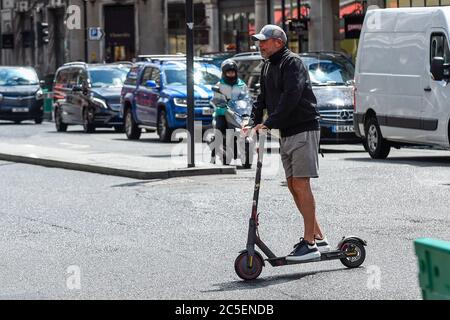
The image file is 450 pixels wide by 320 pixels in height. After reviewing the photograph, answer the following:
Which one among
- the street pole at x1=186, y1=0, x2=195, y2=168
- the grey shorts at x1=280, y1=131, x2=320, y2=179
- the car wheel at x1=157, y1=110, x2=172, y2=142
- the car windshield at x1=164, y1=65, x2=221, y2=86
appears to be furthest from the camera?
the car windshield at x1=164, y1=65, x2=221, y2=86

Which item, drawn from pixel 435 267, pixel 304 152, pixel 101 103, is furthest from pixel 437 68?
pixel 101 103

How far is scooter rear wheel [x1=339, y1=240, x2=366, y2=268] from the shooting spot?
34.0 feet

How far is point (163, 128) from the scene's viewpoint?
30078mm

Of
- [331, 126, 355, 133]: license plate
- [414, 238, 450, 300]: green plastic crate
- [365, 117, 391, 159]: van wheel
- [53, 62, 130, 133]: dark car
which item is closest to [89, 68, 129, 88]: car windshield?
[53, 62, 130, 133]: dark car

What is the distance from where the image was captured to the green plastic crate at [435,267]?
17.6 ft

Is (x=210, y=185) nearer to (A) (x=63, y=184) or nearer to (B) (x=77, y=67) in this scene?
(A) (x=63, y=184)

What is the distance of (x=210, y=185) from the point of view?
18.0 m

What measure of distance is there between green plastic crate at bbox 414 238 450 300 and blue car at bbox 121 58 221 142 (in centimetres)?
2411

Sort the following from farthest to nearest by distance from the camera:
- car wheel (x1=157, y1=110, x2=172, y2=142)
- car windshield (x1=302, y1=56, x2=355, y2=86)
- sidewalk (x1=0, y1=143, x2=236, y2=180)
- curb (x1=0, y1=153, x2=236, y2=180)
Result: car wheel (x1=157, y1=110, x2=172, y2=142), car windshield (x1=302, y1=56, x2=355, y2=86), sidewalk (x1=0, y1=143, x2=236, y2=180), curb (x1=0, y1=153, x2=236, y2=180)

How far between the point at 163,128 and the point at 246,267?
20.2 metres

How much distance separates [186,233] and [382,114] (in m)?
10.5

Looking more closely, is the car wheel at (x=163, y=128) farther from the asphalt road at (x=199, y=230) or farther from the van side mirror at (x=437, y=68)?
the van side mirror at (x=437, y=68)

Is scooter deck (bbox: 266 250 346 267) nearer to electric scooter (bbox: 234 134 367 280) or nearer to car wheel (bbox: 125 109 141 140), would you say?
electric scooter (bbox: 234 134 367 280)

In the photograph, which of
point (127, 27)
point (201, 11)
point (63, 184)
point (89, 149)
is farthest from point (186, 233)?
point (127, 27)
